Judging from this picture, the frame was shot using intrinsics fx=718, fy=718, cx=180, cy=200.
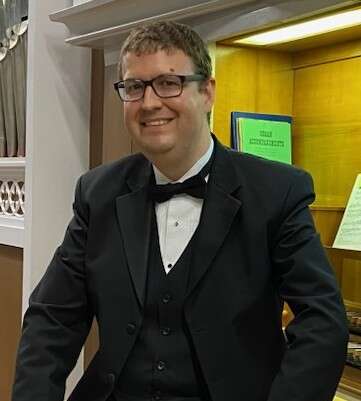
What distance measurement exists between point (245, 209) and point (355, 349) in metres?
0.71

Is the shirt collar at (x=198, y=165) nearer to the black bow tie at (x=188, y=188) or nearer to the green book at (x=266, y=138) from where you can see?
the black bow tie at (x=188, y=188)

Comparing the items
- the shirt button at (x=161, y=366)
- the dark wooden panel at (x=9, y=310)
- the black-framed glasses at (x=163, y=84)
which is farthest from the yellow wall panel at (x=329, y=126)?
the dark wooden panel at (x=9, y=310)

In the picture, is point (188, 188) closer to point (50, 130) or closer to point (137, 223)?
point (137, 223)

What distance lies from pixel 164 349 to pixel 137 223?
293mm

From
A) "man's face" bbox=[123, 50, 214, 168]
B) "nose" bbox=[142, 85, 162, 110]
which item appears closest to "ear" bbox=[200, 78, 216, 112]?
"man's face" bbox=[123, 50, 214, 168]

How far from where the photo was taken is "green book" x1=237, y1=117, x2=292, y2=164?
2.21 metres

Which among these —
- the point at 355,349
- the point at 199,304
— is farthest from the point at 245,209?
the point at 355,349

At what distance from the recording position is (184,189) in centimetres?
161

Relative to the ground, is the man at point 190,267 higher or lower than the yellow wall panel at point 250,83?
lower

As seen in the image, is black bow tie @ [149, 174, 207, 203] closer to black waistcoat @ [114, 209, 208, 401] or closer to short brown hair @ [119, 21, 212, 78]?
black waistcoat @ [114, 209, 208, 401]

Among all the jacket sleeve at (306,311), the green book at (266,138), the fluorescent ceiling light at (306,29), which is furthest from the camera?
the green book at (266,138)

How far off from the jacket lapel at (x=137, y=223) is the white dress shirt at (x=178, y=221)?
0.12 feet

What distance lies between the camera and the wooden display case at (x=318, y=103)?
2166 millimetres

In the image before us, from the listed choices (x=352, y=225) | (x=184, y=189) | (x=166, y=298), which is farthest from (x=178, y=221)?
(x=352, y=225)
